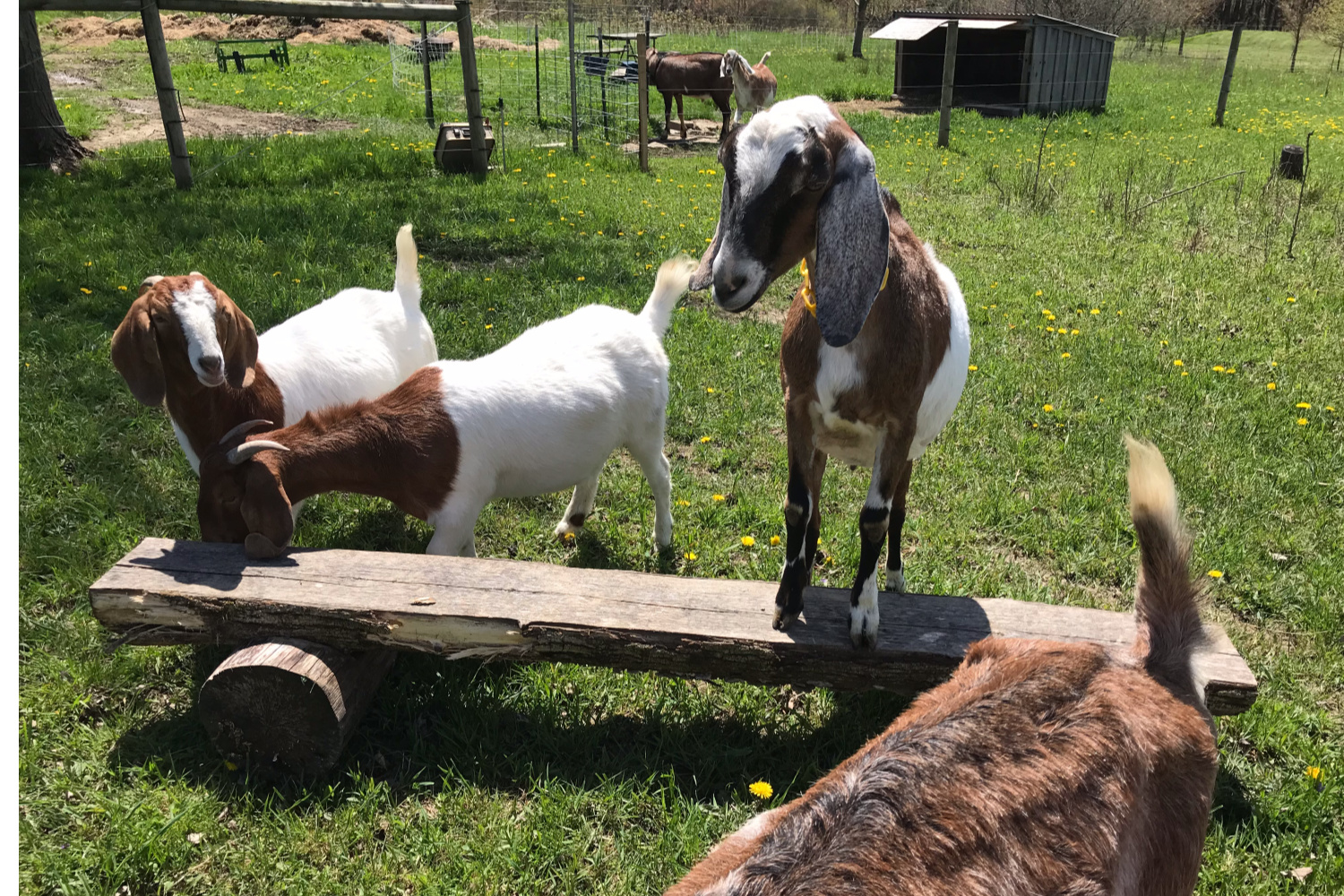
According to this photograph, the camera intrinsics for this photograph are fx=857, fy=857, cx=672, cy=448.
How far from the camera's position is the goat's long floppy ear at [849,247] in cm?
220

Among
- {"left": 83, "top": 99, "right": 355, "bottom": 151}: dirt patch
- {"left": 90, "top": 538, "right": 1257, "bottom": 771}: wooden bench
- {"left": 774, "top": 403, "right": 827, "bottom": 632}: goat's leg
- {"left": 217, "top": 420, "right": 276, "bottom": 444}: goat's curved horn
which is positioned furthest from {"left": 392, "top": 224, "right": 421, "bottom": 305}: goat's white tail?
{"left": 83, "top": 99, "right": 355, "bottom": 151}: dirt patch

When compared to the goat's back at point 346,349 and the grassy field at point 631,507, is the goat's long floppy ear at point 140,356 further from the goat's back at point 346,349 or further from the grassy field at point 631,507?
the grassy field at point 631,507

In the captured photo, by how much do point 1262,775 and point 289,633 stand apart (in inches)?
131

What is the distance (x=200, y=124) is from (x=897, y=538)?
508 inches

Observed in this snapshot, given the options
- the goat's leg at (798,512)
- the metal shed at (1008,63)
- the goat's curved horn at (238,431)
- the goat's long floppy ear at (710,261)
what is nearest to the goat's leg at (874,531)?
the goat's leg at (798,512)

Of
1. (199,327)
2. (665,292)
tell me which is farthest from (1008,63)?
(199,327)

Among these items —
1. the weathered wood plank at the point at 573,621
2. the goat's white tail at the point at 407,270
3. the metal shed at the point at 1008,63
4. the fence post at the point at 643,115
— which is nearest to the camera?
the weathered wood plank at the point at 573,621

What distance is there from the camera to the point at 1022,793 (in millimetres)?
1682

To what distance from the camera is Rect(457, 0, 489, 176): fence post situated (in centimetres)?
966

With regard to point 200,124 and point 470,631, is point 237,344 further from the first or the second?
point 200,124

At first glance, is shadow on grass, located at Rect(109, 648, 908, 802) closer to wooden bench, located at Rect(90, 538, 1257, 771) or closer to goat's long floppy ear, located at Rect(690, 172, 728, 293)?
wooden bench, located at Rect(90, 538, 1257, 771)

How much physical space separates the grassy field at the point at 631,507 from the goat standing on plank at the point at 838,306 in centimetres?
89

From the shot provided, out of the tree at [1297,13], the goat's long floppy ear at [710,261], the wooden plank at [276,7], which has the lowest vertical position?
the goat's long floppy ear at [710,261]

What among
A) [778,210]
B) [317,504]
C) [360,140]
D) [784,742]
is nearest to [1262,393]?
[784,742]
